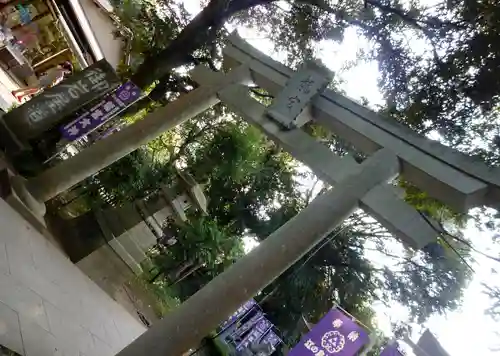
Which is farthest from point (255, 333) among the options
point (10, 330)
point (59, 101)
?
point (10, 330)

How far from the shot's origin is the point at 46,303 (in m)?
4.66

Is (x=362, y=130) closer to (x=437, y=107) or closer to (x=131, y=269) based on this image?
(x=437, y=107)

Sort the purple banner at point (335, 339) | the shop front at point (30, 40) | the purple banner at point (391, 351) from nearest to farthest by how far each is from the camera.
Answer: the purple banner at point (335, 339)
the purple banner at point (391, 351)
the shop front at point (30, 40)

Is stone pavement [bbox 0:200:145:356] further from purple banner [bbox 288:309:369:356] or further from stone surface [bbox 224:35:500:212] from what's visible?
stone surface [bbox 224:35:500:212]

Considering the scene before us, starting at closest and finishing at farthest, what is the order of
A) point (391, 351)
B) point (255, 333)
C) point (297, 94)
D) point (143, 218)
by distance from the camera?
point (297, 94) < point (143, 218) < point (391, 351) < point (255, 333)

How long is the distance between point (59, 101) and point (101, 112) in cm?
59

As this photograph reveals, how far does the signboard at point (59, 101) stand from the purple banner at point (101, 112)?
232mm

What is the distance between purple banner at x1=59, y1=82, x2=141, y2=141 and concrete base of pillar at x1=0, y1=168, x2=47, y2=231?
1031 millimetres

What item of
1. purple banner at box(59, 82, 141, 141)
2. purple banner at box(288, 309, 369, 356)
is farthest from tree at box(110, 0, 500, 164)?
purple banner at box(288, 309, 369, 356)

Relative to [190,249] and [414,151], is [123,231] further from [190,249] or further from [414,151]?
[414,151]

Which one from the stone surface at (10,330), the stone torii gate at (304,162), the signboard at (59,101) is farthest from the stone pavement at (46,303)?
the signboard at (59,101)

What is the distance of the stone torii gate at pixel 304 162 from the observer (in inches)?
145

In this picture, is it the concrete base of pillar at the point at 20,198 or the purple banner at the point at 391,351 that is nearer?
the concrete base of pillar at the point at 20,198

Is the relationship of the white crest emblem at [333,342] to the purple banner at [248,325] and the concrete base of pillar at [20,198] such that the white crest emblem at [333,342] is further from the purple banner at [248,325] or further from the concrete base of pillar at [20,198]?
the concrete base of pillar at [20,198]
